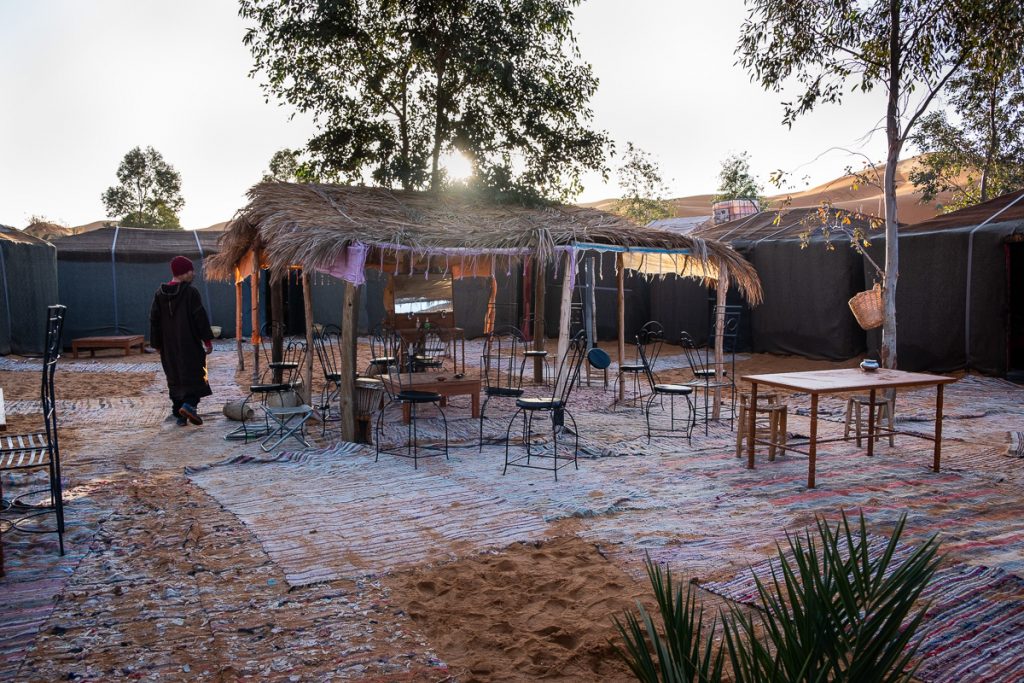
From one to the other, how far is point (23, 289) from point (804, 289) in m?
13.8

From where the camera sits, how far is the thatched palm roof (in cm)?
726

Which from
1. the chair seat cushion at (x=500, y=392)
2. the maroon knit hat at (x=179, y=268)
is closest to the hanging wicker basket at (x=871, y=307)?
the chair seat cushion at (x=500, y=392)

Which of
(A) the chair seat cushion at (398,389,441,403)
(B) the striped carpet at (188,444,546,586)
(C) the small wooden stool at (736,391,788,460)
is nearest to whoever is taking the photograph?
(B) the striped carpet at (188,444,546,586)

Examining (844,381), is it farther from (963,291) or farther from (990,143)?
(990,143)

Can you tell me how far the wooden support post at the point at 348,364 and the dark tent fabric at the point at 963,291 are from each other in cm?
855

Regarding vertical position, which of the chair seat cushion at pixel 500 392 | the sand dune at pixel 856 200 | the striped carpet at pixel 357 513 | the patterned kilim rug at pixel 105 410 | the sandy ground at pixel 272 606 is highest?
the sand dune at pixel 856 200

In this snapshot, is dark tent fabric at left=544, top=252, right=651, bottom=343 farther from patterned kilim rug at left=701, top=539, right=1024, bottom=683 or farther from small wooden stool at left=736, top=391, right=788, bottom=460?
patterned kilim rug at left=701, top=539, right=1024, bottom=683

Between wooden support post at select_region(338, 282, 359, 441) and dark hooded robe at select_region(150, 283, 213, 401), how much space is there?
1501 mm

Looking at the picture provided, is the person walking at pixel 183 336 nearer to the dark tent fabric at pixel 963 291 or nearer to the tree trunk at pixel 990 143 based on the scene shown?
the dark tent fabric at pixel 963 291

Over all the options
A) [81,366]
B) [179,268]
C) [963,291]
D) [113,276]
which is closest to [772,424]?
[179,268]

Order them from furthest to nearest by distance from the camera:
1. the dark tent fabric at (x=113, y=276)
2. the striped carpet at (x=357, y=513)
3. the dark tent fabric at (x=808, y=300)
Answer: the dark tent fabric at (x=113, y=276) → the dark tent fabric at (x=808, y=300) → the striped carpet at (x=357, y=513)

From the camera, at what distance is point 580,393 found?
10234 millimetres

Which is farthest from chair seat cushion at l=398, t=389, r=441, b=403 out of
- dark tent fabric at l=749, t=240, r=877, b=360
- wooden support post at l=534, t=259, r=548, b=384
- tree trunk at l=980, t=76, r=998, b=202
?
tree trunk at l=980, t=76, r=998, b=202

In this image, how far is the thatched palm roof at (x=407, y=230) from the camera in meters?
7.26
